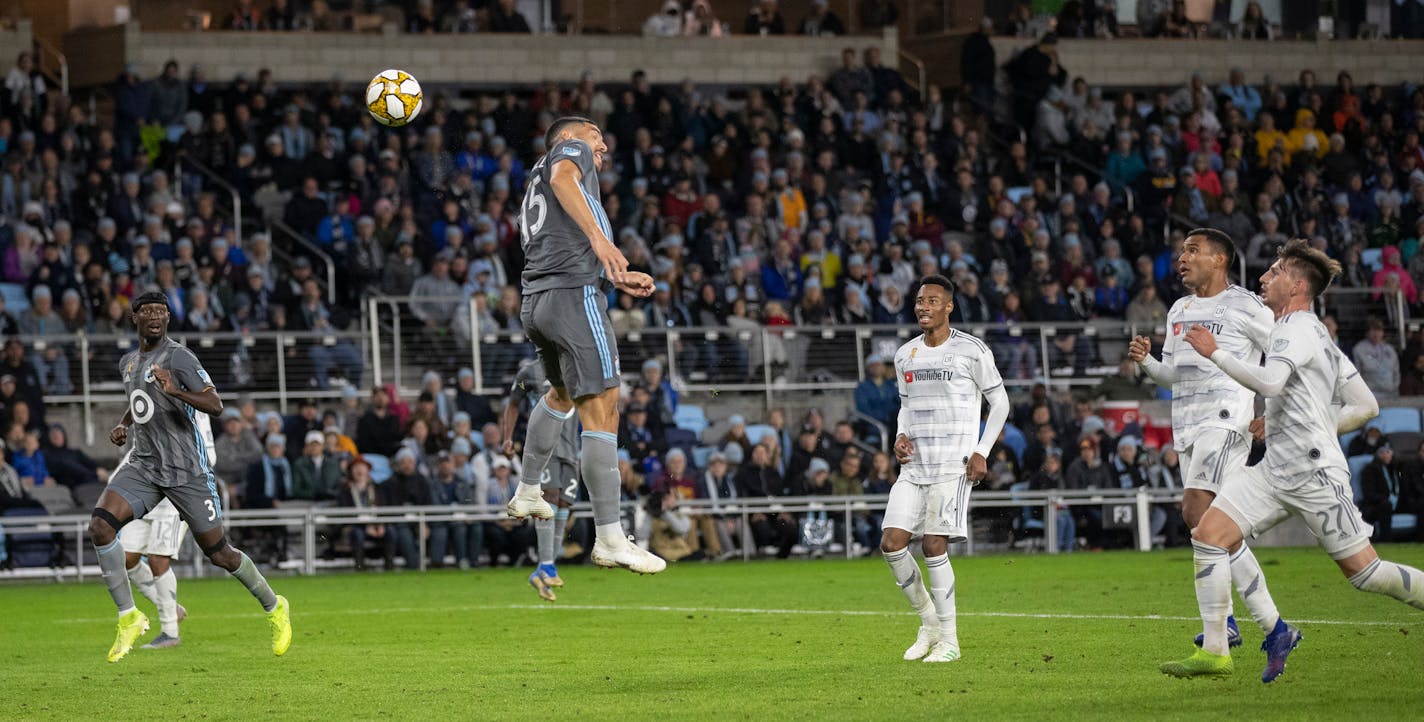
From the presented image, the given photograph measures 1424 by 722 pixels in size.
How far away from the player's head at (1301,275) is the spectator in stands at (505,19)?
72.9 ft

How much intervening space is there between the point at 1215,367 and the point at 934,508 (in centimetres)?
190

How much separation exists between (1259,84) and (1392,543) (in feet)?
41.0

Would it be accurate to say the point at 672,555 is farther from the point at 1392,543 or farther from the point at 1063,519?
the point at 1392,543

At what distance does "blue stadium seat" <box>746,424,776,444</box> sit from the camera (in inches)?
938

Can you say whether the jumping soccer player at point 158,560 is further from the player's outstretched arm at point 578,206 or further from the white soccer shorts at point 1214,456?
the white soccer shorts at point 1214,456

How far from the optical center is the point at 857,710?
9.07 metres

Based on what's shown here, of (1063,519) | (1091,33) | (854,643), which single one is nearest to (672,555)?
(1063,519)

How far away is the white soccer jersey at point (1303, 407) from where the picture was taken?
944cm

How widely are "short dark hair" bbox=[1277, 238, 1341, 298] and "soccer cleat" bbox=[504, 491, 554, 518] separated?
4175mm

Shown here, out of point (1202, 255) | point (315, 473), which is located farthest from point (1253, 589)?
point (315, 473)

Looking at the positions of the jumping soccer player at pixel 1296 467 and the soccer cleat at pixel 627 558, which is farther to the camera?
the soccer cleat at pixel 627 558

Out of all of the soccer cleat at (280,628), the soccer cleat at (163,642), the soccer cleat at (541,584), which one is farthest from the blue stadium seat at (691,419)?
the soccer cleat at (280,628)

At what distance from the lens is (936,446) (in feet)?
39.0

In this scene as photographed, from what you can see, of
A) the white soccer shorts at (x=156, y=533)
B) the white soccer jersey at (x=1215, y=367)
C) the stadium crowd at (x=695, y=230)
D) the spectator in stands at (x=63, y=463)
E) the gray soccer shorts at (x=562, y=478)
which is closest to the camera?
the white soccer jersey at (x=1215, y=367)
